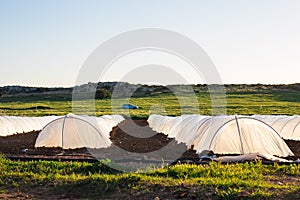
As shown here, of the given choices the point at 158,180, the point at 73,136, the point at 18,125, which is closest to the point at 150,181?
the point at 158,180

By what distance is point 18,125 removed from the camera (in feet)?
59.6

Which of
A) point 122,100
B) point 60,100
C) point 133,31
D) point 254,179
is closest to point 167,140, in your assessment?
point 133,31

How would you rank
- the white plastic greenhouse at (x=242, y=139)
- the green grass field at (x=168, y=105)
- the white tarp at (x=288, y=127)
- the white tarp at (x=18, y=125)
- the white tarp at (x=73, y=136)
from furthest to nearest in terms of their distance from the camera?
the green grass field at (x=168, y=105) → the white tarp at (x=18, y=125) → the white tarp at (x=288, y=127) → the white tarp at (x=73, y=136) → the white plastic greenhouse at (x=242, y=139)

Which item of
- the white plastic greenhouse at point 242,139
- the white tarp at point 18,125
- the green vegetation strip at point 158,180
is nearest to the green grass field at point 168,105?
the white tarp at point 18,125

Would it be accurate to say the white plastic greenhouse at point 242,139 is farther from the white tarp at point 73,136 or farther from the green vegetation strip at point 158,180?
the white tarp at point 73,136

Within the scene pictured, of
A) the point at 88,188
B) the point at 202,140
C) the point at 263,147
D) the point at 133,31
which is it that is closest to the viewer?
the point at 88,188

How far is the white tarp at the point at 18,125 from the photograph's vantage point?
16938 mm

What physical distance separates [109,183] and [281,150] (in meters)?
5.97

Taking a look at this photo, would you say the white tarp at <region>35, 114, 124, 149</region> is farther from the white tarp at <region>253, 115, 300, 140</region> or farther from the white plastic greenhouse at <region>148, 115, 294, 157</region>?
the white tarp at <region>253, 115, 300, 140</region>

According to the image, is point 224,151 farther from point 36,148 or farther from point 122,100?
point 122,100

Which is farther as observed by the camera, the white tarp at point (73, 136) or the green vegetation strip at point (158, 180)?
the white tarp at point (73, 136)

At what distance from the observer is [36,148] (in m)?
12.4

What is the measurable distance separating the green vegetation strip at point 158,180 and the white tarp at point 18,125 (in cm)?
906

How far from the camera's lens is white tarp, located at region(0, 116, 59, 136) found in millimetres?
16938
